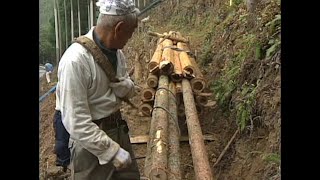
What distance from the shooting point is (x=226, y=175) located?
195 cm

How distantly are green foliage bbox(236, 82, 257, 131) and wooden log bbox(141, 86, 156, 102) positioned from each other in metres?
0.36

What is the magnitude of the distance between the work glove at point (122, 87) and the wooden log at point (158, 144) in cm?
28

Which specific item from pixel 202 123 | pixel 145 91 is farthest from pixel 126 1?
pixel 202 123

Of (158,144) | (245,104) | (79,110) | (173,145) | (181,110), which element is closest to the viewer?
(79,110)

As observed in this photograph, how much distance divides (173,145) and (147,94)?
42cm

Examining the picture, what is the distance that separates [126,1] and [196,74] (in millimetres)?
1350

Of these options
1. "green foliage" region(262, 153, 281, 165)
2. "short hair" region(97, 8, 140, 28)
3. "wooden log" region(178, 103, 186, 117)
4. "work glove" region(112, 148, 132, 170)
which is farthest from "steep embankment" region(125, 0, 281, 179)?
"work glove" region(112, 148, 132, 170)

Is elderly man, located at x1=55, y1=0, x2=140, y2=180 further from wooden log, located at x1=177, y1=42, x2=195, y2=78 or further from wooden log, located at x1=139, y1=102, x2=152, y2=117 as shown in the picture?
wooden log, located at x1=177, y1=42, x2=195, y2=78

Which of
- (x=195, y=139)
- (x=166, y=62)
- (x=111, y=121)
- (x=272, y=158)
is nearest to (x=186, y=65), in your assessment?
(x=166, y=62)

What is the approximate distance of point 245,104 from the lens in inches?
87.2

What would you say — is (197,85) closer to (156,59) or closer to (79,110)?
(156,59)

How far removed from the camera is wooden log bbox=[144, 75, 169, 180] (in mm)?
1687
